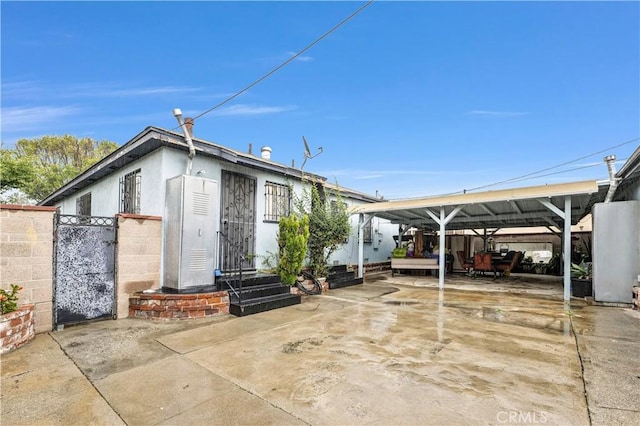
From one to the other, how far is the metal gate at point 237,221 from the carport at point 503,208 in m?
3.76

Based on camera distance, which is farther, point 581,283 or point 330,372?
point 581,283

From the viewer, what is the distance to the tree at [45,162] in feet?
58.6

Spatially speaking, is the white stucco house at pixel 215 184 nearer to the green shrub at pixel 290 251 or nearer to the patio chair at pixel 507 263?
the green shrub at pixel 290 251

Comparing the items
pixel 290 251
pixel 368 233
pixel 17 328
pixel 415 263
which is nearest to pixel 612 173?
pixel 415 263

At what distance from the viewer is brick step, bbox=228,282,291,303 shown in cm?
591

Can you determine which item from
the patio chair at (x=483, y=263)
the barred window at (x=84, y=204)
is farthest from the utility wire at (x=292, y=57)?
the patio chair at (x=483, y=263)

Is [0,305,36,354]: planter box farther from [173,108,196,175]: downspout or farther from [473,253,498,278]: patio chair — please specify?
[473,253,498,278]: patio chair

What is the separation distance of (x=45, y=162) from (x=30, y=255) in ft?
80.8

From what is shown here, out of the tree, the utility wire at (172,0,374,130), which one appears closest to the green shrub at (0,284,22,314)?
the utility wire at (172,0,374,130)

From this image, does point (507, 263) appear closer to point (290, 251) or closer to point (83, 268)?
point (290, 251)

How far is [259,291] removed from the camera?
20.5 feet

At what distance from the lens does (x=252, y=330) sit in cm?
467

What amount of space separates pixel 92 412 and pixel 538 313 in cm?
697

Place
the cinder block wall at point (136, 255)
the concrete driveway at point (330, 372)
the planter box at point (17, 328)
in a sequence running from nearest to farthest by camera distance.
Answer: the concrete driveway at point (330, 372) → the planter box at point (17, 328) → the cinder block wall at point (136, 255)
